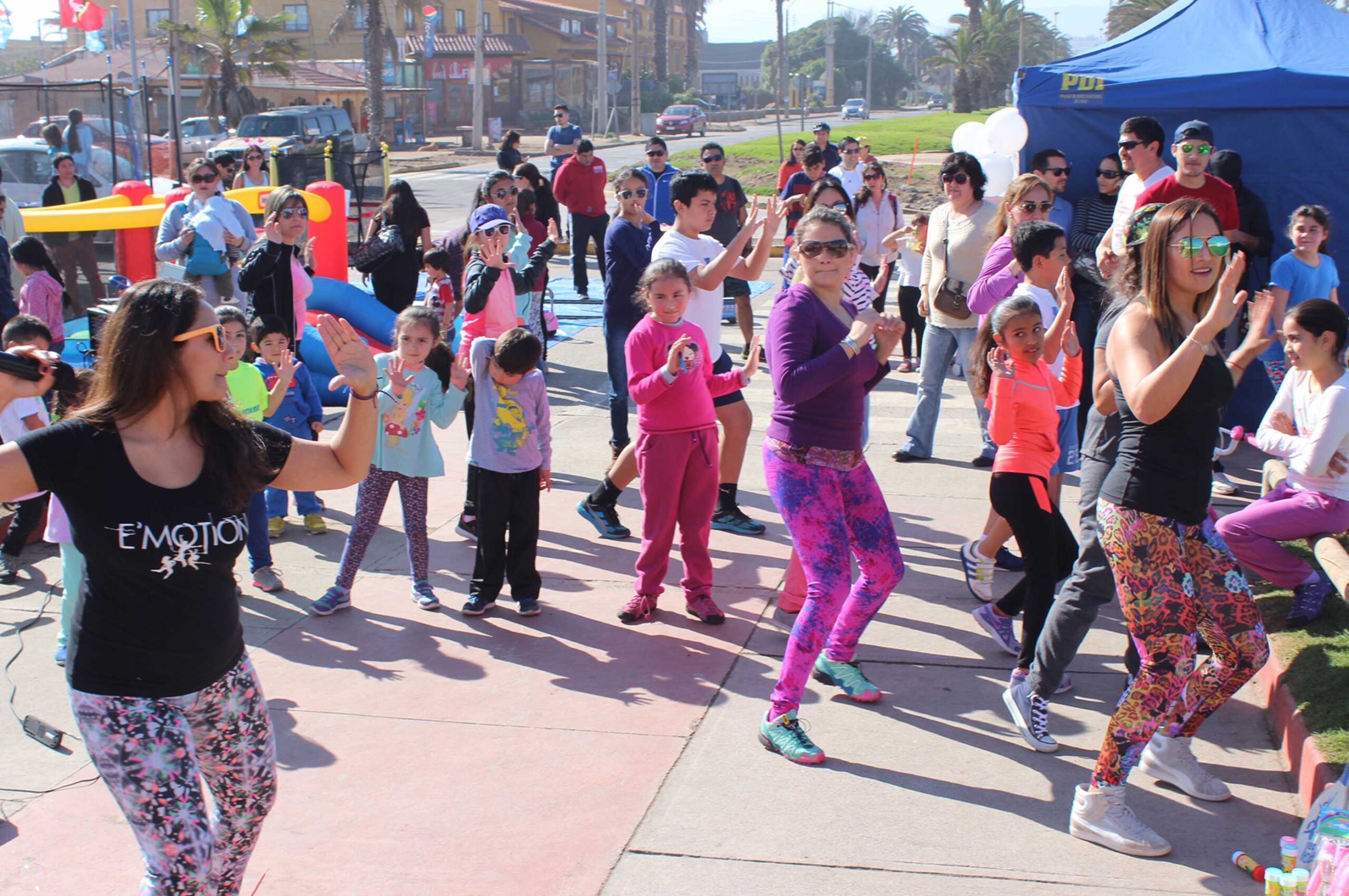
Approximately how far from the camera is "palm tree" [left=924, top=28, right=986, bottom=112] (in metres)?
58.3

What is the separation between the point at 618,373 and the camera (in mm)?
7211

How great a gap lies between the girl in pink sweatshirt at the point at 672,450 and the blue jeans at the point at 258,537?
5.99 feet

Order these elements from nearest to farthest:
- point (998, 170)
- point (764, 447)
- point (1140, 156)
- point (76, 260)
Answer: point (764, 447)
point (1140, 156)
point (76, 260)
point (998, 170)

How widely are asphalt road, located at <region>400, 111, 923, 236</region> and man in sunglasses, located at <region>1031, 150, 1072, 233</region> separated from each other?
50.1 ft

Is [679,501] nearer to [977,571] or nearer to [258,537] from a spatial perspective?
[977,571]

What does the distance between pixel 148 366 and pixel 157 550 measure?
0.41m

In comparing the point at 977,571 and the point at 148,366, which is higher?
the point at 148,366

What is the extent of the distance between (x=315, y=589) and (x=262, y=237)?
3288mm

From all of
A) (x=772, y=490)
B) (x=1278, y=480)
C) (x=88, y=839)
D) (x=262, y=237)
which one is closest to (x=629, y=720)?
(x=772, y=490)

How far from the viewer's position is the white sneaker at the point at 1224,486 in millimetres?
7273

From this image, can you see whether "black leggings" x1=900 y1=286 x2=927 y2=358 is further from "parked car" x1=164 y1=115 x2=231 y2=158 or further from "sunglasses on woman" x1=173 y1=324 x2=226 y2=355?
"parked car" x1=164 y1=115 x2=231 y2=158

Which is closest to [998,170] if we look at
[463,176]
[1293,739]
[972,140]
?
[972,140]

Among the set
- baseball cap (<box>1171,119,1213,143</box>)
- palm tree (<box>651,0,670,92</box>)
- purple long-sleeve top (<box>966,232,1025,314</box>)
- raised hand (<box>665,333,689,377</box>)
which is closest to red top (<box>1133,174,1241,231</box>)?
baseball cap (<box>1171,119,1213,143</box>)

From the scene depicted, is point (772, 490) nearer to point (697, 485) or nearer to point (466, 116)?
point (697, 485)
